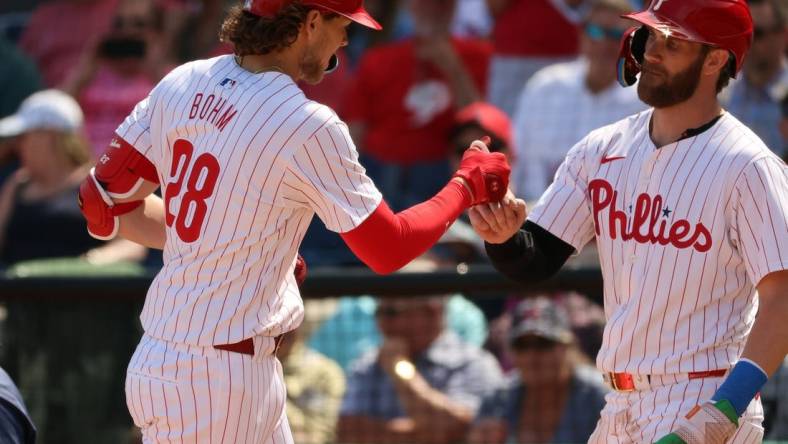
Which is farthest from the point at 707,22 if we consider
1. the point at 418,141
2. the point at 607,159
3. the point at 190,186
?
the point at 418,141

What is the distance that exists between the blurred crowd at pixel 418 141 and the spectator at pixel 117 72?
10mm

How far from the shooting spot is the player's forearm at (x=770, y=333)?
3.26 m

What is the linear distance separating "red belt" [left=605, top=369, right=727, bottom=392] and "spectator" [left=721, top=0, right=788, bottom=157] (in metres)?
3.17

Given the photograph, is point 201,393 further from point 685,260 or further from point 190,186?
point 685,260

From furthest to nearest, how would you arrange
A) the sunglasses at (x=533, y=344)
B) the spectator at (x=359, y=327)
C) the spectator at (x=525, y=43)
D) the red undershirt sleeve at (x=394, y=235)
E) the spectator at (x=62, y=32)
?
the spectator at (x=62, y=32), the spectator at (x=525, y=43), the spectator at (x=359, y=327), the sunglasses at (x=533, y=344), the red undershirt sleeve at (x=394, y=235)

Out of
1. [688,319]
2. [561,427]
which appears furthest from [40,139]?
[688,319]

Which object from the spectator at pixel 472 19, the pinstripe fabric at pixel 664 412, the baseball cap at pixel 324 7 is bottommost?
the pinstripe fabric at pixel 664 412

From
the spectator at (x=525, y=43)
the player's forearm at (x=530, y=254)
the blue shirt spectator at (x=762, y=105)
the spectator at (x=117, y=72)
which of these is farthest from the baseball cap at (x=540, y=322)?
the spectator at (x=117, y=72)

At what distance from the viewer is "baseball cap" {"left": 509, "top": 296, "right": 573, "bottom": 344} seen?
583 cm

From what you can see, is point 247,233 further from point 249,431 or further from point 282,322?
point 249,431

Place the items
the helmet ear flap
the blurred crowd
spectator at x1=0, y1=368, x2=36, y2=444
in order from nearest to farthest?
1. spectator at x1=0, y1=368, x2=36, y2=444
2. the helmet ear flap
3. the blurred crowd

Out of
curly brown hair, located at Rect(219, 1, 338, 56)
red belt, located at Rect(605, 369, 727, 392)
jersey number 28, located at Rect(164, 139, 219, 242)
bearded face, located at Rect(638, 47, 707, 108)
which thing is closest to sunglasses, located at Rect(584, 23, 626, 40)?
bearded face, located at Rect(638, 47, 707, 108)

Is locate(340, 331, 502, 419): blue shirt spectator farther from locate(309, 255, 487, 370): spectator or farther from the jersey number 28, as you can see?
the jersey number 28

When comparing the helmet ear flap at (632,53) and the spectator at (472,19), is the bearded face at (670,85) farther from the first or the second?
the spectator at (472,19)
